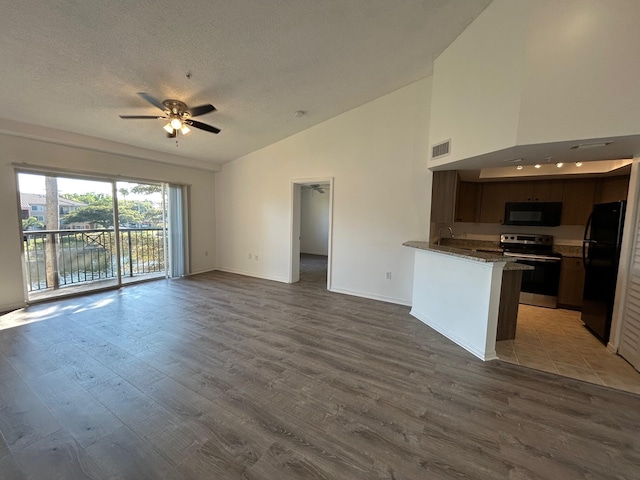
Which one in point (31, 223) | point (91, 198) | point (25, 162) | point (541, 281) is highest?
point (25, 162)

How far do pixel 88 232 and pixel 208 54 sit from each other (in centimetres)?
399

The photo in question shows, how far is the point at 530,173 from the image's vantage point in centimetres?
431

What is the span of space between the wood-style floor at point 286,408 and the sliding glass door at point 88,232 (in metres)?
1.35

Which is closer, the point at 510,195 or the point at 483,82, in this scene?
the point at 483,82

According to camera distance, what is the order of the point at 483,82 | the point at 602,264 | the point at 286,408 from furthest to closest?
the point at 602,264 → the point at 483,82 → the point at 286,408

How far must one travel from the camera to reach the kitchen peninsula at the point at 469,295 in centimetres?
276

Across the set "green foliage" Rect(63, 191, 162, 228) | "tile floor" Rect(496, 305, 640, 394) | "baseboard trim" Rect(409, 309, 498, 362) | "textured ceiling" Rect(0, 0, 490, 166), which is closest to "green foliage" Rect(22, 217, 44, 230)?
"green foliage" Rect(63, 191, 162, 228)

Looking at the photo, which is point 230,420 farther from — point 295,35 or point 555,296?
point 555,296

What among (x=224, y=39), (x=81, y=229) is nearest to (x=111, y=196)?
(x=81, y=229)

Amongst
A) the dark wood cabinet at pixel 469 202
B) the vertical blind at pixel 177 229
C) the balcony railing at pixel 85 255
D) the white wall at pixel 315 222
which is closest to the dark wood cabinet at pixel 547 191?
the dark wood cabinet at pixel 469 202

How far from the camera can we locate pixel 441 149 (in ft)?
11.6

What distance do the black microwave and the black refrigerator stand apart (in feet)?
2.68

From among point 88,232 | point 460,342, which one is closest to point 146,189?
point 88,232

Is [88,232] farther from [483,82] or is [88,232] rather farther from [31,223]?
[483,82]
